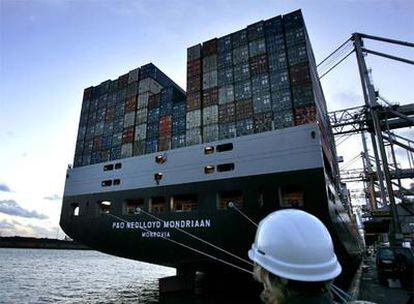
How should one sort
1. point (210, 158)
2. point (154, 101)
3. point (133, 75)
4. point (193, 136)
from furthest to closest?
1. point (133, 75)
2. point (154, 101)
3. point (193, 136)
4. point (210, 158)

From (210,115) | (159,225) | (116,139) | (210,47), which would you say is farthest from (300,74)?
(116,139)

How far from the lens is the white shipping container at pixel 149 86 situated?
863 inches

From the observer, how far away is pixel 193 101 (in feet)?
62.0

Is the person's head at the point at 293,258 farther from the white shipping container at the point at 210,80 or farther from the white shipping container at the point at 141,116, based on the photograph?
the white shipping container at the point at 141,116

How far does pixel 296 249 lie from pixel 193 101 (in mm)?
17739

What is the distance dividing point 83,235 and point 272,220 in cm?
1901

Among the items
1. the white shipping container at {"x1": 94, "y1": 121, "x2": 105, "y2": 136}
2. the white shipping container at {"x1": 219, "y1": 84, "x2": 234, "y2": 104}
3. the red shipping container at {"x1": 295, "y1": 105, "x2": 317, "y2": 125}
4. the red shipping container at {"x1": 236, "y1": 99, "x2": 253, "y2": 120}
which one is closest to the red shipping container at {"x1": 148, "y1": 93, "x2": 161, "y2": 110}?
the white shipping container at {"x1": 94, "y1": 121, "x2": 105, "y2": 136}

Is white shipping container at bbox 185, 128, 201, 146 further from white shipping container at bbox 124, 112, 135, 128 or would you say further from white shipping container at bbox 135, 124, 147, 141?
white shipping container at bbox 124, 112, 135, 128

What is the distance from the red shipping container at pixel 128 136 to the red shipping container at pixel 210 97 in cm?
581

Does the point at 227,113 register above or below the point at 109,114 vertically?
below

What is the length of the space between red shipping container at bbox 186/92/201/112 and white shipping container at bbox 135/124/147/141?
3520 millimetres

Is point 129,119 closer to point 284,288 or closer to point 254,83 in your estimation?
point 254,83

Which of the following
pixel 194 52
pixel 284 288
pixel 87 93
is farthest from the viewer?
pixel 87 93

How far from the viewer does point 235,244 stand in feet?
42.5
